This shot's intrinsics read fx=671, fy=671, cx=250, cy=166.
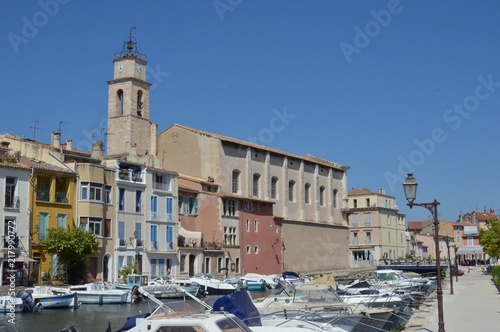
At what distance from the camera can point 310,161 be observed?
83.2m

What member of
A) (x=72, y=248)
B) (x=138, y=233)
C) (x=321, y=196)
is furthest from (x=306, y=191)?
(x=72, y=248)

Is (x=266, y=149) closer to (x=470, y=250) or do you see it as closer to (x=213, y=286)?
(x=213, y=286)

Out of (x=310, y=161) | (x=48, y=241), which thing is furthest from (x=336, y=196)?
(x=48, y=241)

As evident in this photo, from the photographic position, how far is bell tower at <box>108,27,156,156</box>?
68.8 meters

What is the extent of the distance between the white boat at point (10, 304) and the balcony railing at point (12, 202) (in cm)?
1097

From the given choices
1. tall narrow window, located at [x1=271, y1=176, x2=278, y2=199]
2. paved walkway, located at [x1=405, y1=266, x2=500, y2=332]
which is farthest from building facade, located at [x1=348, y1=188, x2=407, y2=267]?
paved walkway, located at [x1=405, y1=266, x2=500, y2=332]

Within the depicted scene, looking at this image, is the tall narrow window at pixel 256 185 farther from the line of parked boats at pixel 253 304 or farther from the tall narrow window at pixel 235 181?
the line of parked boats at pixel 253 304

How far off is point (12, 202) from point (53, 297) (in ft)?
35.2

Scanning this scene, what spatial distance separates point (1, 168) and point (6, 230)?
392cm

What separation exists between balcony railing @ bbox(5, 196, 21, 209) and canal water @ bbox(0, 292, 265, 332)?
9065 millimetres

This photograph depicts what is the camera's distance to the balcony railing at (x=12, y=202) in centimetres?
4253

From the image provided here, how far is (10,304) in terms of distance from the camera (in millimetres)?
31875

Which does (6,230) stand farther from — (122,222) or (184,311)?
(184,311)

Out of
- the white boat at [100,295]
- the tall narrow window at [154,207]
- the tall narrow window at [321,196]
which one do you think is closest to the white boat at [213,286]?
the tall narrow window at [154,207]
